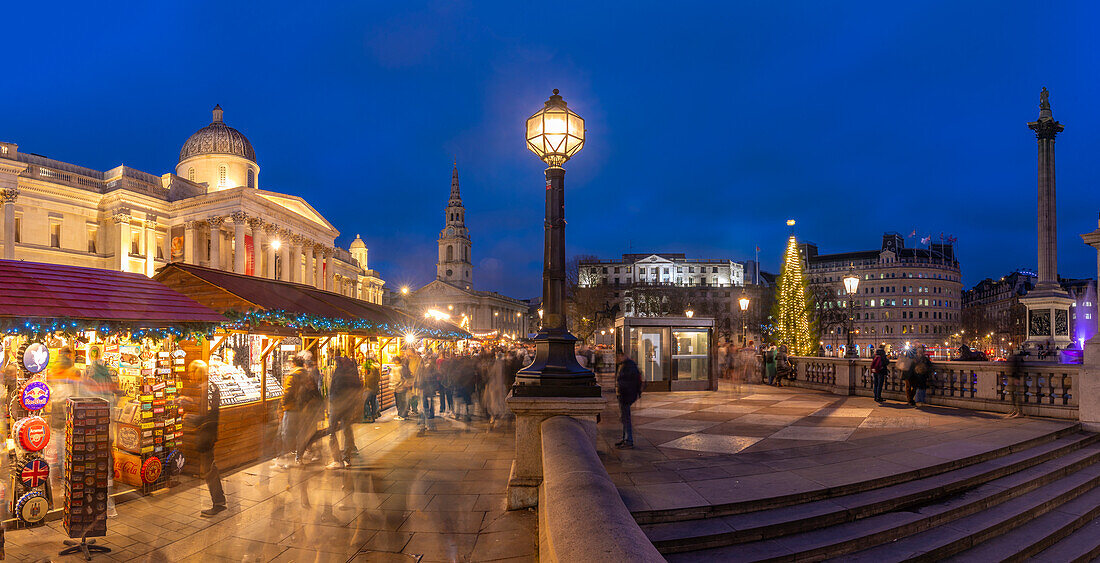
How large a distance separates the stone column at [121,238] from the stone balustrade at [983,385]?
59.8 metres

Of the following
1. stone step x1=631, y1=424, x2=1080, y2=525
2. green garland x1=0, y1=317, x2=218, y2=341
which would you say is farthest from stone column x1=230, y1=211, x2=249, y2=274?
stone step x1=631, y1=424, x2=1080, y2=525

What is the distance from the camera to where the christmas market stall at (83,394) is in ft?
22.1

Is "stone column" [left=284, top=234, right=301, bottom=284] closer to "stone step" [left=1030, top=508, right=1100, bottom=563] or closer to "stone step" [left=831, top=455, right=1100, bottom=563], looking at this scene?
"stone step" [left=831, top=455, right=1100, bottom=563]

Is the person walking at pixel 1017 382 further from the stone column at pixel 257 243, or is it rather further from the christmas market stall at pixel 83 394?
the stone column at pixel 257 243

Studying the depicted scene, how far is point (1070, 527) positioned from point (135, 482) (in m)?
12.7

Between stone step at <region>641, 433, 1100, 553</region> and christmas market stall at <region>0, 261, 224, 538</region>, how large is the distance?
6633mm

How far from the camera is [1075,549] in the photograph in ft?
18.8

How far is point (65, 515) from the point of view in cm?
660

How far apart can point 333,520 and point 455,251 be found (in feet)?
402

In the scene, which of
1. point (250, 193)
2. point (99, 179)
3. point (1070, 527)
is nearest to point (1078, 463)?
point (1070, 527)

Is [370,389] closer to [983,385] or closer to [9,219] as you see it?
[983,385]

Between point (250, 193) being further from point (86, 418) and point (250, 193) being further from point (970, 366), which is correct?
point (970, 366)

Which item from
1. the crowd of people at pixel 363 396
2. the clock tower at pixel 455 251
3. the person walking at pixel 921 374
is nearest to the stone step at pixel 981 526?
the person walking at pixel 921 374

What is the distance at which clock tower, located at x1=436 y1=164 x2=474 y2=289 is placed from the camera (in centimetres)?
12644
